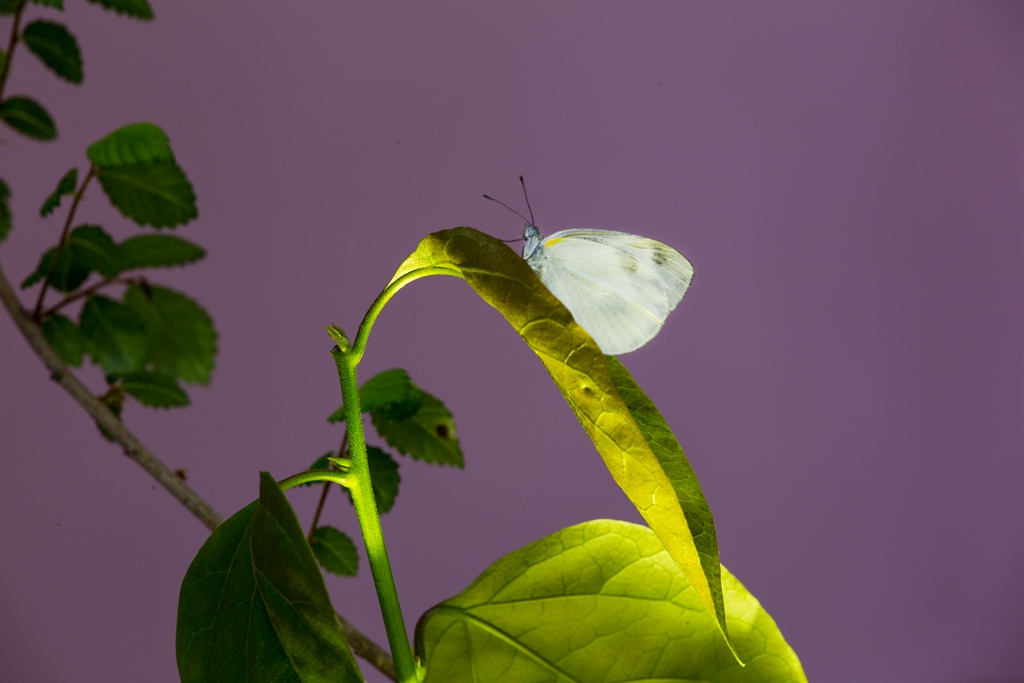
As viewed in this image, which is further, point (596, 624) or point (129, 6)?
point (129, 6)

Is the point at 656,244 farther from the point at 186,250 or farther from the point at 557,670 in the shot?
the point at 186,250

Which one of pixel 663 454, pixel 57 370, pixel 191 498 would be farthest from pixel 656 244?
pixel 57 370

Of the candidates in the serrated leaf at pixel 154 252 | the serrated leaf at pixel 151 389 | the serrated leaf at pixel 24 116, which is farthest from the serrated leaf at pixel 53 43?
the serrated leaf at pixel 151 389

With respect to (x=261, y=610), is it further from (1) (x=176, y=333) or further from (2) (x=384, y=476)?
(1) (x=176, y=333)

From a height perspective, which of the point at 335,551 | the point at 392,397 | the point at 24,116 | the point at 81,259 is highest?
the point at 24,116

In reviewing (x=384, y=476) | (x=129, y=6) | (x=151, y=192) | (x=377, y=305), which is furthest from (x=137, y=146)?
(x=377, y=305)
